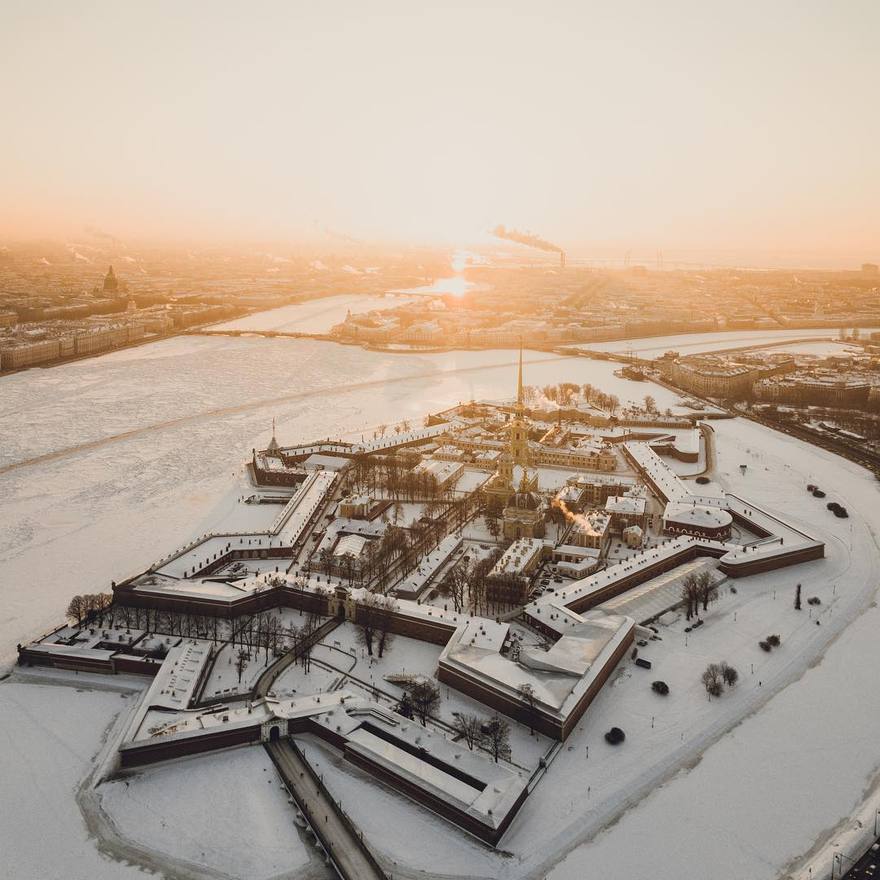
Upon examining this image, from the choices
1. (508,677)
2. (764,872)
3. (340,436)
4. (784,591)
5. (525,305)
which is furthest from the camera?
(525,305)

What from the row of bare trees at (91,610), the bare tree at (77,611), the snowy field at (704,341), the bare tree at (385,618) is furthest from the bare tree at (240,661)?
the snowy field at (704,341)

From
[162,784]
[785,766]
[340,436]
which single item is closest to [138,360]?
[340,436]

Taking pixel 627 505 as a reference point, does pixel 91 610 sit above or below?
below

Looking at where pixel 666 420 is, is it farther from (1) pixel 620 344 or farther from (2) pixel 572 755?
(1) pixel 620 344

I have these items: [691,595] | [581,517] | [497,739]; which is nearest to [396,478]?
[581,517]

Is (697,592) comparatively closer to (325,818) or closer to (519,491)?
(519,491)

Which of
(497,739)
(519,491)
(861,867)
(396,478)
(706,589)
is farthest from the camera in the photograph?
(396,478)
